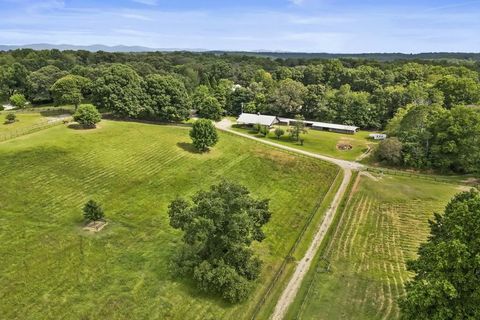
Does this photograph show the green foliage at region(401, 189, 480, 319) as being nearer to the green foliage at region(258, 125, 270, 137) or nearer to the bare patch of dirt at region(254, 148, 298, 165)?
the bare patch of dirt at region(254, 148, 298, 165)

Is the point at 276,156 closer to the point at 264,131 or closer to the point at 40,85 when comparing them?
the point at 264,131

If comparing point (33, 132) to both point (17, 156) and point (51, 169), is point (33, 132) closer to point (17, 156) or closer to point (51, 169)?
point (17, 156)

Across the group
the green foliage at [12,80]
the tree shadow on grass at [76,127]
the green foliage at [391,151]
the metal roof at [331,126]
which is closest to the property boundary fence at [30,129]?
the tree shadow on grass at [76,127]

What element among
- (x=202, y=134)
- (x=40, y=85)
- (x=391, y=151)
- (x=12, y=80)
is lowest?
(x=391, y=151)

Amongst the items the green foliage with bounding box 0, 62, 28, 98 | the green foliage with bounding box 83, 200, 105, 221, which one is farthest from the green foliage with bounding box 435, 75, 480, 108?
the green foliage with bounding box 0, 62, 28, 98

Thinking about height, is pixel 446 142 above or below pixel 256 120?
above

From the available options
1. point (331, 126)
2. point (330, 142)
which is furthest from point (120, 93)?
point (331, 126)
